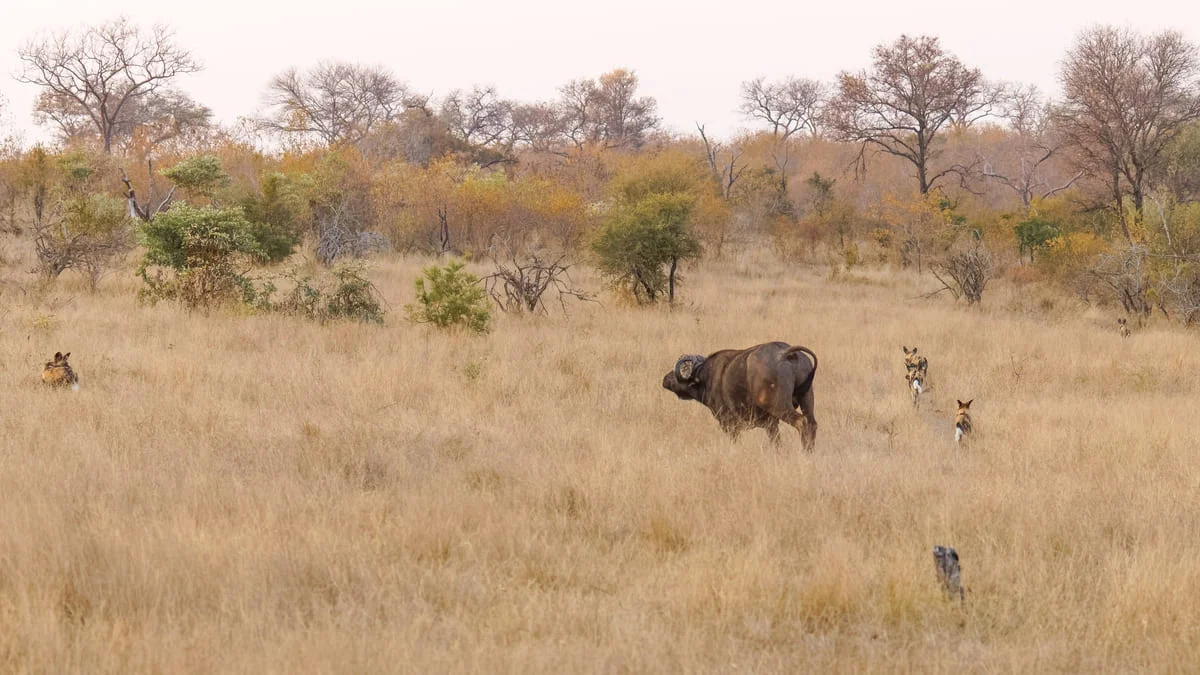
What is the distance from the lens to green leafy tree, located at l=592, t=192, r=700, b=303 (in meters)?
16.9

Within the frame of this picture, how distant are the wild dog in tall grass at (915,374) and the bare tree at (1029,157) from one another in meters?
27.9

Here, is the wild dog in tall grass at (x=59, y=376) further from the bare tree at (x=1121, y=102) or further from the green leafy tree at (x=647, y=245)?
the bare tree at (x=1121, y=102)

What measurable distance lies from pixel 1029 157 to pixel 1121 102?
91.1ft

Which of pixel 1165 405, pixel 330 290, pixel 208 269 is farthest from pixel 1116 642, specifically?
pixel 208 269

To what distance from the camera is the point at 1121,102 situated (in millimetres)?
20031

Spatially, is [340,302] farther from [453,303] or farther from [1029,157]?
[1029,157]

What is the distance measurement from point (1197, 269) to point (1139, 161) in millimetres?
4802

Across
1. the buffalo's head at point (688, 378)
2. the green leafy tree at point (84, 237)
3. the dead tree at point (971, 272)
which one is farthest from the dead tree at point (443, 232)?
the buffalo's head at point (688, 378)

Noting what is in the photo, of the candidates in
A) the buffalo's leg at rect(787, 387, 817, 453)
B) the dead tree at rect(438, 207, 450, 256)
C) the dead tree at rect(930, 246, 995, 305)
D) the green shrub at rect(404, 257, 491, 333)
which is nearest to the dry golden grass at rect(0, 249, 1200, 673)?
the buffalo's leg at rect(787, 387, 817, 453)

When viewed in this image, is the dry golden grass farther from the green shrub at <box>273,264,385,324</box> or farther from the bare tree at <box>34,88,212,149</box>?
the bare tree at <box>34,88,212,149</box>

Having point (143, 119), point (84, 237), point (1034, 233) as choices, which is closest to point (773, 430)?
point (84, 237)

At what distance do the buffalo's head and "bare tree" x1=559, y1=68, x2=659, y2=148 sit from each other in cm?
4787

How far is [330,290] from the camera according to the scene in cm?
1378

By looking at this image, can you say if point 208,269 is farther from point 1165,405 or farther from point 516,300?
point 1165,405
